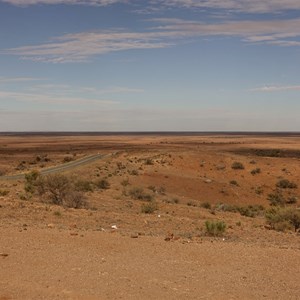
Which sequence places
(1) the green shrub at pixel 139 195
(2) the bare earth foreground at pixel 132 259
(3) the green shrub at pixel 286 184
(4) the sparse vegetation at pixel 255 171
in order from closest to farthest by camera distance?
(2) the bare earth foreground at pixel 132 259, (1) the green shrub at pixel 139 195, (3) the green shrub at pixel 286 184, (4) the sparse vegetation at pixel 255 171

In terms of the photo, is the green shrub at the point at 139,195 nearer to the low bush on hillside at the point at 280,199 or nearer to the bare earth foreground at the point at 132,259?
the bare earth foreground at the point at 132,259

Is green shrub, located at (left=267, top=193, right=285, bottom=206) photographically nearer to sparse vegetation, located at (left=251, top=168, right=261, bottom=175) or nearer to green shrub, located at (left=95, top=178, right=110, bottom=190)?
sparse vegetation, located at (left=251, top=168, right=261, bottom=175)

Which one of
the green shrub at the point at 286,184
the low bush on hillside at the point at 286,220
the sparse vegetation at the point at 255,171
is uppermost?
the low bush on hillside at the point at 286,220

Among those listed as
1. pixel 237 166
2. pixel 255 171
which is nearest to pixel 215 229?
pixel 255 171

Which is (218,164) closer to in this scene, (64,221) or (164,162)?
(164,162)

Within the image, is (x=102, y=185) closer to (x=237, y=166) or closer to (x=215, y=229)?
(x=215, y=229)

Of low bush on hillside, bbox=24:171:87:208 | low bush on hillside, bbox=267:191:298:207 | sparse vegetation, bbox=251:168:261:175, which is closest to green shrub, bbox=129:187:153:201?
low bush on hillside, bbox=24:171:87:208

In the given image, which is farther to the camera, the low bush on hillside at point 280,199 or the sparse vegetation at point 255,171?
the sparse vegetation at point 255,171

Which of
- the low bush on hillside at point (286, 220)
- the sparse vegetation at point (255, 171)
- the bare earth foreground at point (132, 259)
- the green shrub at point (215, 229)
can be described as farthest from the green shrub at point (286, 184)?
the green shrub at point (215, 229)

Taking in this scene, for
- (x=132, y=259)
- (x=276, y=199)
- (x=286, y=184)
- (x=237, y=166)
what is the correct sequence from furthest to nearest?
(x=237, y=166) < (x=286, y=184) < (x=276, y=199) < (x=132, y=259)

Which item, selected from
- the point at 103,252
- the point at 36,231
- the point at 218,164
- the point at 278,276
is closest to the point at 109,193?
the point at 36,231

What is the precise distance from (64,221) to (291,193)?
36.0m

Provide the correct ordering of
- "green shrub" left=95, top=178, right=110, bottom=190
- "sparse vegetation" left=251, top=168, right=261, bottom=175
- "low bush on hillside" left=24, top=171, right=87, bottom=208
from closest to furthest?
"low bush on hillside" left=24, top=171, right=87, bottom=208 < "green shrub" left=95, top=178, right=110, bottom=190 < "sparse vegetation" left=251, top=168, right=261, bottom=175

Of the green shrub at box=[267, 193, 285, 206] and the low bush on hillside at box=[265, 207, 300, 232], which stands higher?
the low bush on hillside at box=[265, 207, 300, 232]
